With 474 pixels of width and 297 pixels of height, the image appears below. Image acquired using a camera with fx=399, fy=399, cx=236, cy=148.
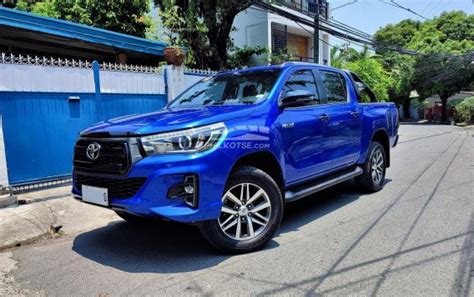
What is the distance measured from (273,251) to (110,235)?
2076 mm

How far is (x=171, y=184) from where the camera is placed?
11.6ft

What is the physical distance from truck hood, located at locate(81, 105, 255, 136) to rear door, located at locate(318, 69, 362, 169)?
5.26 feet

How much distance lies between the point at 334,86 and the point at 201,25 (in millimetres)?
7264

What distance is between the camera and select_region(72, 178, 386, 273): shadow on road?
389cm

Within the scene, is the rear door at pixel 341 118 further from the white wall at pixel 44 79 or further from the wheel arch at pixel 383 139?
the white wall at pixel 44 79

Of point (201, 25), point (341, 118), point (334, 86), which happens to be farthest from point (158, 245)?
point (201, 25)

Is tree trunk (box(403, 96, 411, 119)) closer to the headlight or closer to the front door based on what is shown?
the front door

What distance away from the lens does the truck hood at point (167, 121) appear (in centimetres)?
365

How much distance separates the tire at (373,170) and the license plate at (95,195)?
4150 mm

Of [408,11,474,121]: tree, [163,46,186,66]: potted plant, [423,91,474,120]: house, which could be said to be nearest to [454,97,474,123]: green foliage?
[408,11,474,121]: tree

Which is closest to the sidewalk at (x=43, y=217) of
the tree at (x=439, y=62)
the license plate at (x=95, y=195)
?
the license plate at (x=95, y=195)

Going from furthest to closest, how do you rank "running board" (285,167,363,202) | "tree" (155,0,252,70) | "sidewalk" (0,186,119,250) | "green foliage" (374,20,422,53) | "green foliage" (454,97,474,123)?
"green foliage" (374,20,422,53) → "green foliage" (454,97,474,123) → "tree" (155,0,252,70) → "sidewalk" (0,186,119,250) → "running board" (285,167,363,202)

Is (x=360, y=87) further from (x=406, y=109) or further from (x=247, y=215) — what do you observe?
(x=406, y=109)

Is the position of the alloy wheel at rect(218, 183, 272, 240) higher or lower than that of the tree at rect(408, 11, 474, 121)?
lower
